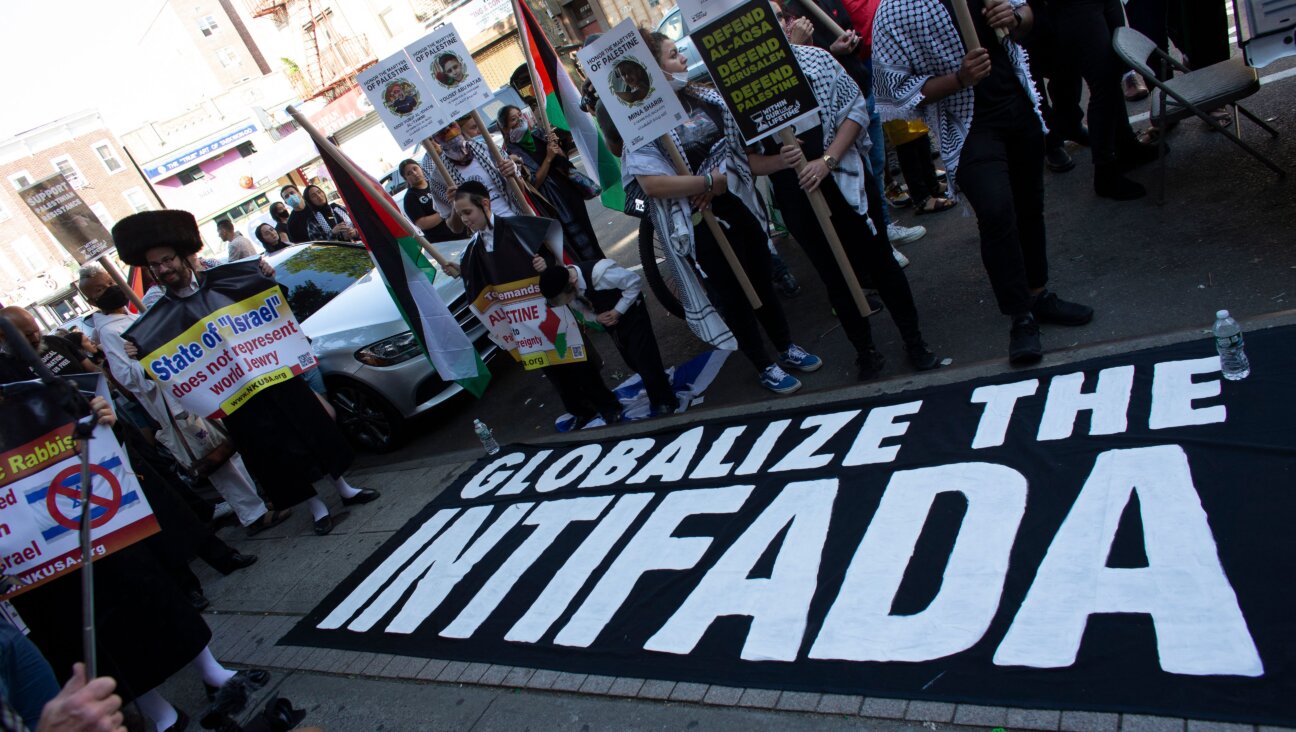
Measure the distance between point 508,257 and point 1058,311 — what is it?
10.1 ft

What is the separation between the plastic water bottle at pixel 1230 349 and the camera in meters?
3.01

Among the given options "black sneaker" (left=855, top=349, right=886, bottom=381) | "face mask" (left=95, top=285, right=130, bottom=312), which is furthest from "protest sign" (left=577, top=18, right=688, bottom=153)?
"face mask" (left=95, top=285, right=130, bottom=312)

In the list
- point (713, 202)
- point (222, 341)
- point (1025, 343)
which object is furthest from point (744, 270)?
point (222, 341)

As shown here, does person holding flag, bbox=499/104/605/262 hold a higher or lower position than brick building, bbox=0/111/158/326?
lower

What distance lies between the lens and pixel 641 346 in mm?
4961

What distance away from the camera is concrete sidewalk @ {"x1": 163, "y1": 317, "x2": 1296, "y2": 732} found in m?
2.48

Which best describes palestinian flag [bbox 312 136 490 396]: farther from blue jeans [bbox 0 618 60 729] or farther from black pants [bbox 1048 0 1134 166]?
black pants [bbox 1048 0 1134 166]

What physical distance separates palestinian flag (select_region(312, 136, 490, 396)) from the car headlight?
2.35 feet

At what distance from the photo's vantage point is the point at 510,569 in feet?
13.7

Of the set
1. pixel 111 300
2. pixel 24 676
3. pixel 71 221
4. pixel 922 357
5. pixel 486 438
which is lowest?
pixel 922 357

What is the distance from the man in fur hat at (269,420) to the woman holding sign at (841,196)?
11.0 feet

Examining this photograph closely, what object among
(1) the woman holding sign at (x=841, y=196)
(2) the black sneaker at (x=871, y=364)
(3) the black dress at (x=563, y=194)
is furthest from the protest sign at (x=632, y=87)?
(3) the black dress at (x=563, y=194)

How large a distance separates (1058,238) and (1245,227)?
3.12ft

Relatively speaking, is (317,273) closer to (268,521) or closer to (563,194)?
(268,521)
